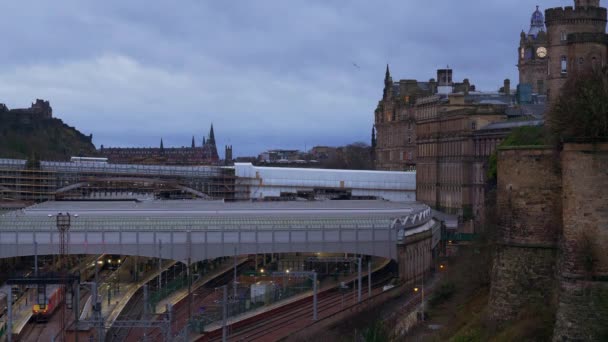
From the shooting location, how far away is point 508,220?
26078 mm

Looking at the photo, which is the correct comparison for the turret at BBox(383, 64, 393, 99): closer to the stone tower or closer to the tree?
the stone tower

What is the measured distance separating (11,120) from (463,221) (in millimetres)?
138275

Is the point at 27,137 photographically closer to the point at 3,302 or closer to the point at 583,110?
the point at 3,302

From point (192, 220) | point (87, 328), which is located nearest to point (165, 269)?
point (192, 220)

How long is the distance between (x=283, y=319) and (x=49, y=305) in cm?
979

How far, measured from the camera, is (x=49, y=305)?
3841 cm

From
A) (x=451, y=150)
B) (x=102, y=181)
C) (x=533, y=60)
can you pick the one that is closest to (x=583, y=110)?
(x=451, y=150)

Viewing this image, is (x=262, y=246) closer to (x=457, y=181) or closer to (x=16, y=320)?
(x=16, y=320)

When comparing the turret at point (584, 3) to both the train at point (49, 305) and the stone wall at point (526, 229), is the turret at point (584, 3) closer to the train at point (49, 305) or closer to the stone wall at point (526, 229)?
the train at point (49, 305)

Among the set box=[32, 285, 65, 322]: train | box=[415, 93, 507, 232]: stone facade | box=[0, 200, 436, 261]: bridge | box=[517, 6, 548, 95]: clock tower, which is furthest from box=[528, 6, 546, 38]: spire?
box=[32, 285, 65, 322]: train

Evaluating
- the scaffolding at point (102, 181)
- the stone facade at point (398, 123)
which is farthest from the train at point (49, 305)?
the stone facade at point (398, 123)

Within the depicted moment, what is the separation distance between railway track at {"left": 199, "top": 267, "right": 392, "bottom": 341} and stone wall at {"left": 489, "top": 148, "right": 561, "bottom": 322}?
1334cm

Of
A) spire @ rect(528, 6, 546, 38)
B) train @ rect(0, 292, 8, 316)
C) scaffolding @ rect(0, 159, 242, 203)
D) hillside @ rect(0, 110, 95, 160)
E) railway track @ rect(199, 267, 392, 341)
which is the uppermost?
spire @ rect(528, 6, 546, 38)

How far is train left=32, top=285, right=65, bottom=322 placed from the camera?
3797 centimetres
